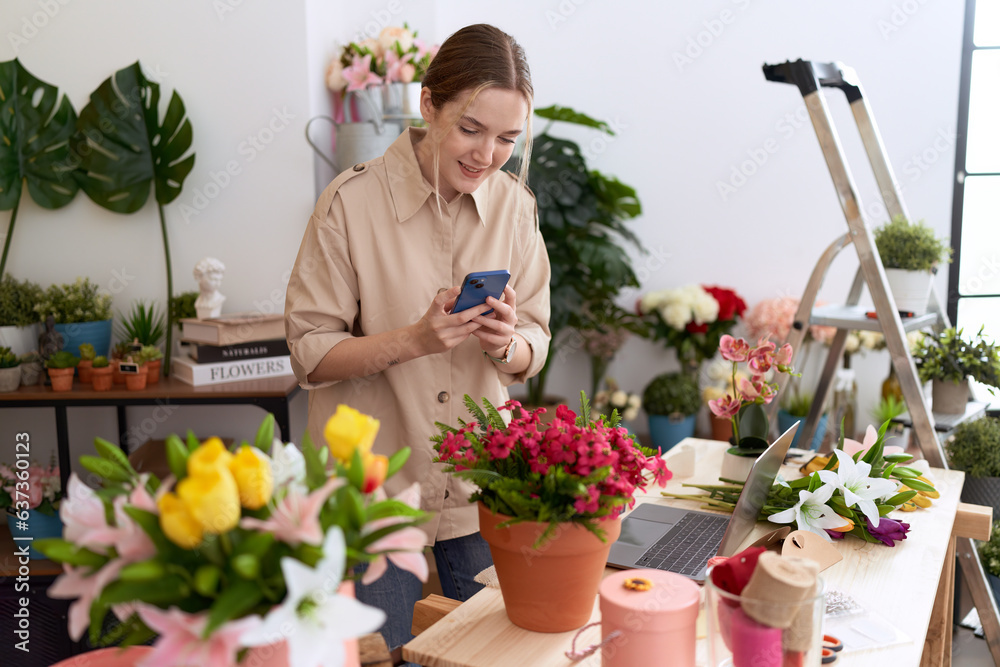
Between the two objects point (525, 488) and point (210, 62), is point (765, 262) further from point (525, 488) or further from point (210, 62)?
point (525, 488)

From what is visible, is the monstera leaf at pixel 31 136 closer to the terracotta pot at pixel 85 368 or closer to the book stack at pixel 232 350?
the terracotta pot at pixel 85 368

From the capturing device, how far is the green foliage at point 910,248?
216 centimetres

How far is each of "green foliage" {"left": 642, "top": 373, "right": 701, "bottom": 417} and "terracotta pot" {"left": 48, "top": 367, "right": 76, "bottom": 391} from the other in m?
2.27

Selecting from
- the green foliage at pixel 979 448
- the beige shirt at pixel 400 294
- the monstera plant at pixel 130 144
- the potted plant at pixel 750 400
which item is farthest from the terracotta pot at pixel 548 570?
the monstera plant at pixel 130 144

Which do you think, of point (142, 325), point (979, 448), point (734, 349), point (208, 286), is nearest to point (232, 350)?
point (208, 286)

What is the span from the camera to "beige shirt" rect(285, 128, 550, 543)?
4.91 feet

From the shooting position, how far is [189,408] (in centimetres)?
305

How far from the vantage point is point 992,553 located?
2.35 m

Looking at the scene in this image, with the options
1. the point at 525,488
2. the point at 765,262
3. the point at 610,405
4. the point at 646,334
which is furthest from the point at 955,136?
the point at 525,488

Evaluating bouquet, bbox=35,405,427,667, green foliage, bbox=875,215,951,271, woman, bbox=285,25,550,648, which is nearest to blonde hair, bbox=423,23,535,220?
woman, bbox=285,25,550,648

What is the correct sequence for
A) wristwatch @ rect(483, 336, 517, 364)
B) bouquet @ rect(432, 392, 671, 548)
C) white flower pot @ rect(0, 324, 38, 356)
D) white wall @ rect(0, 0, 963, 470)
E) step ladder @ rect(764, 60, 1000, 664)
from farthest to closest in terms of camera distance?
white wall @ rect(0, 0, 963, 470), white flower pot @ rect(0, 324, 38, 356), step ladder @ rect(764, 60, 1000, 664), wristwatch @ rect(483, 336, 517, 364), bouquet @ rect(432, 392, 671, 548)

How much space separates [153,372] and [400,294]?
1.56 meters

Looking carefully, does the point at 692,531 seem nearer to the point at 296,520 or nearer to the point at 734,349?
the point at 734,349

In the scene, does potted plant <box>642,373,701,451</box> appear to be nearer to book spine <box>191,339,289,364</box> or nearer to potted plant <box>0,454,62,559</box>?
book spine <box>191,339,289,364</box>
